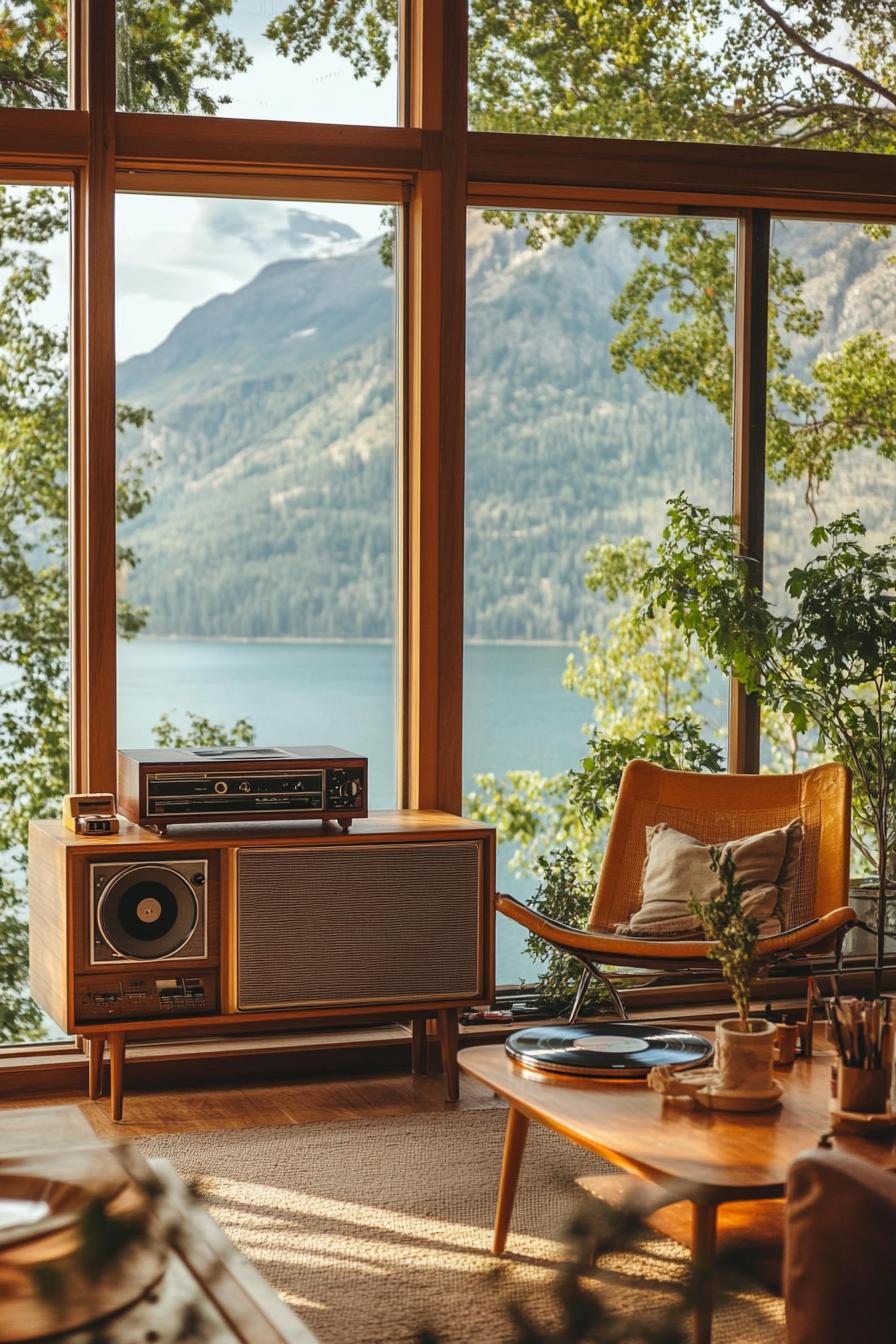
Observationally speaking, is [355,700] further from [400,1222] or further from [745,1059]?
[745,1059]

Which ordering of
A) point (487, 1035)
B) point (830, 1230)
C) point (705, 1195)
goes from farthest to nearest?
point (487, 1035)
point (705, 1195)
point (830, 1230)

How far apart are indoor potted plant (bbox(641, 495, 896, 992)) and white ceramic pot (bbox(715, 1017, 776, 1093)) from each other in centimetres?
201

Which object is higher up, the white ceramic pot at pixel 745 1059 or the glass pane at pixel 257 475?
the glass pane at pixel 257 475

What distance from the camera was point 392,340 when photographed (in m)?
4.95

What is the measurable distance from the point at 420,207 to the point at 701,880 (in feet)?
7.41

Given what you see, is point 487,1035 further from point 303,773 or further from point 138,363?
point 138,363

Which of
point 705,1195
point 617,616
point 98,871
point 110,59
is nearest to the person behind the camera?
point 705,1195

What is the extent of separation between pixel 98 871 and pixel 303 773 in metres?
0.61

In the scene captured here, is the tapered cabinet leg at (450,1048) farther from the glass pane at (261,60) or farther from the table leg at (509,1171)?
the glass pane at (261,60)

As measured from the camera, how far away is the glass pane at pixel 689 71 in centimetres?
490

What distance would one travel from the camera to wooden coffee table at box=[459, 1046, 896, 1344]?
2.46 metres

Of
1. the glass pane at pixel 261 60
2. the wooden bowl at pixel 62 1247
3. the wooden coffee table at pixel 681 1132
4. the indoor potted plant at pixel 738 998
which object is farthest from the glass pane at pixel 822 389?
the wooden bowl at pixel 62 1247

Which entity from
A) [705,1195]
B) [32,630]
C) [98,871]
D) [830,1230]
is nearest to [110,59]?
[32,630]

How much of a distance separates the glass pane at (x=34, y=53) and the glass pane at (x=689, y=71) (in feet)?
4.18
